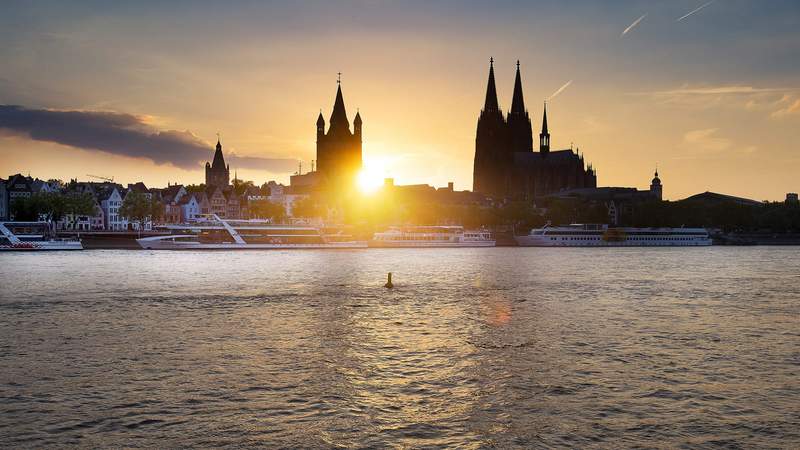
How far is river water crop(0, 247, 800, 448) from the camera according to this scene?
14844 millimetres

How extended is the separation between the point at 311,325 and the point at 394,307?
317 inches

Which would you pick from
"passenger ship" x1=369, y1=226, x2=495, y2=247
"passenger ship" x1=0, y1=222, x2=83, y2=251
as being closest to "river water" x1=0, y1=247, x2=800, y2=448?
"passenger ship" x1=0, y1=222, x2=83, y2=251

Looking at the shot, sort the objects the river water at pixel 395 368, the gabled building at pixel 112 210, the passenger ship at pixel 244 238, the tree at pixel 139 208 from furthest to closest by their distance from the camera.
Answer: the gabled building at pixel 112 210
the tree at pixel 139 208
the passenger ship at pixel 244 238
the river water at pixel 395 368

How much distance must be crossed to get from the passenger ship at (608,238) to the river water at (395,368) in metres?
87.0

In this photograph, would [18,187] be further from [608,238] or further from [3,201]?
[608,238]

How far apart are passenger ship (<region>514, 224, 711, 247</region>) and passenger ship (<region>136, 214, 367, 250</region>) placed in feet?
133

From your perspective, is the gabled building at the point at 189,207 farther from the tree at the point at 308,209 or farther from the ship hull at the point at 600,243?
the ship hull at the point at 600,243

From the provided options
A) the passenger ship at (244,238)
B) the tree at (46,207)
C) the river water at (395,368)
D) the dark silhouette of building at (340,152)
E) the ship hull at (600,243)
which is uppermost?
the dark silhouette of building at (340,152)

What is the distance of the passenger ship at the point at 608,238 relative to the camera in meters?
132

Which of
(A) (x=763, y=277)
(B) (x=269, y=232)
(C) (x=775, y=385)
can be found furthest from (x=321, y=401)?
(B) (x=269, y=232)

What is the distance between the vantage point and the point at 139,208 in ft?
427

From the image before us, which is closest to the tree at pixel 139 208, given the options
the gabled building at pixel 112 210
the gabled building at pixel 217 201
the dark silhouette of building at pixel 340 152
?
the gabled building at pixel 112 210

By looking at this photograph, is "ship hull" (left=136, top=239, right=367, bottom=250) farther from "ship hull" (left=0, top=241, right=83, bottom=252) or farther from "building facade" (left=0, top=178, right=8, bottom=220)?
"building facade" (left=0, top=178, right=8, bottom=220)

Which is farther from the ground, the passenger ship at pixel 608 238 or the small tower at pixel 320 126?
the small tower at pixel 320 126
